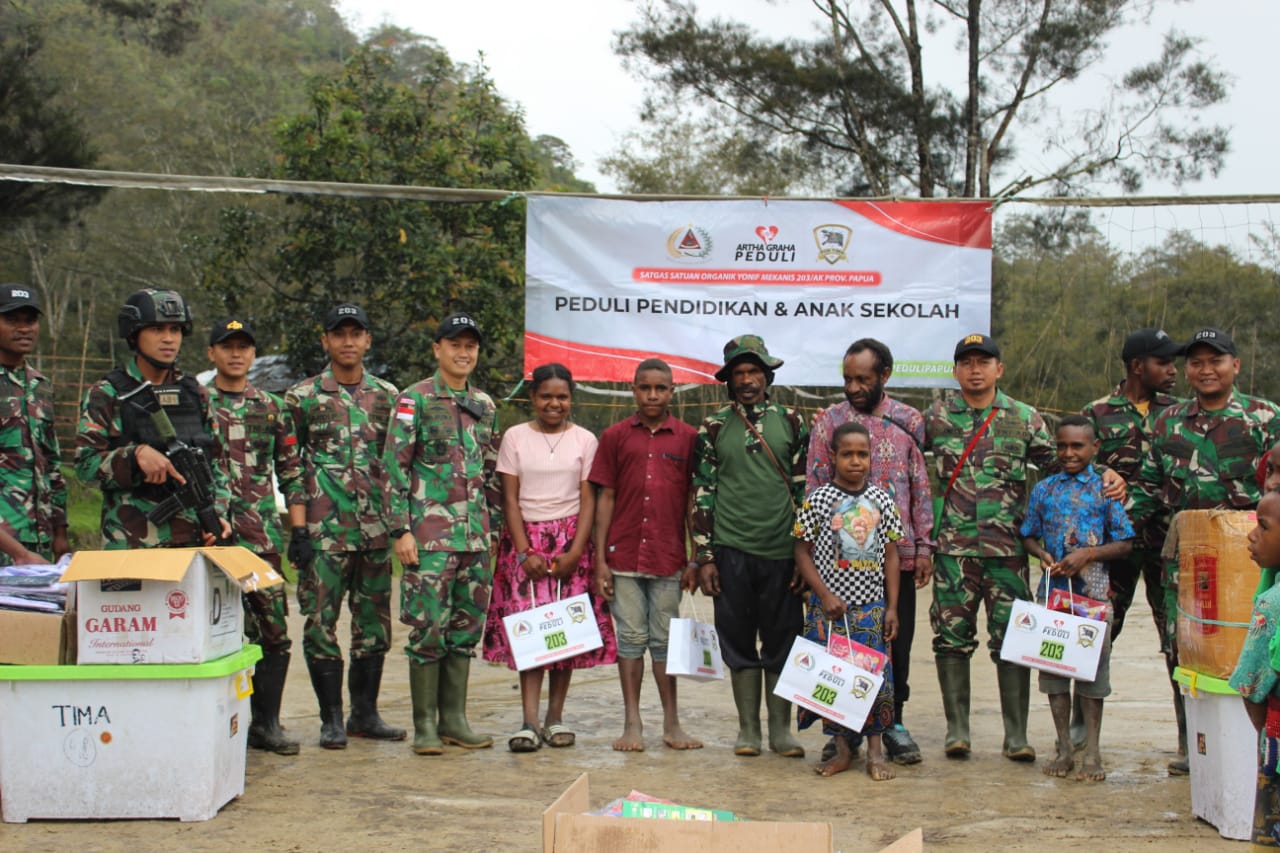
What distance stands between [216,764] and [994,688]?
16.9 feet

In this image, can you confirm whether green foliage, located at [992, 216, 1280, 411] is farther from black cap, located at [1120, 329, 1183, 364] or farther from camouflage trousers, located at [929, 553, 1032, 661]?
camouflage trousers, located at [929, 553, 1032, 661]

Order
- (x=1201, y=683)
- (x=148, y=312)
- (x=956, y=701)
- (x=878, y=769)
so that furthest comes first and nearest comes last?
(x=956, y=701) < (x=878, y=769) < (x=148, y=312) < (x=1201, y=683)

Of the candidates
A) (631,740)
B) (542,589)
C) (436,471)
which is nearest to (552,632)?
(542,589)

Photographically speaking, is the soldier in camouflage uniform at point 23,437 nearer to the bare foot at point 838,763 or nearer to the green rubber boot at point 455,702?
the green rubber boot at point 455,702

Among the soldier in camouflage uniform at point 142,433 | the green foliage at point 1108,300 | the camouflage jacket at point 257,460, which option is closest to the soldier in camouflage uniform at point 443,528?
the camouflage jacket at point 257,460

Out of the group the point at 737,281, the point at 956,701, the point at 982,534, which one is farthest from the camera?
the point at 737,281

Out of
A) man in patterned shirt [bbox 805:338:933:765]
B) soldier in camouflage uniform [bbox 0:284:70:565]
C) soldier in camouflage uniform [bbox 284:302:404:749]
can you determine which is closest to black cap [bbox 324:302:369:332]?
soldier in camouflage uniform [bbox 284:302:404:749]

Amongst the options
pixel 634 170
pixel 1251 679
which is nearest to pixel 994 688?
pixel 1251 679

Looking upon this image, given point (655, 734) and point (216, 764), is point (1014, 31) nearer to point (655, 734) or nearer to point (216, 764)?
point (655, 734)

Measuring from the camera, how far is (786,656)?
6250 mm

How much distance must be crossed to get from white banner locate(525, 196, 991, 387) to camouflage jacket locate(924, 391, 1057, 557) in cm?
93

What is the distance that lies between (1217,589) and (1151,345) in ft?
5.49

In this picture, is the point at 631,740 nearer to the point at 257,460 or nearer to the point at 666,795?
the point at 666,795

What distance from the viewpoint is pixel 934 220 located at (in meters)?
7.21
